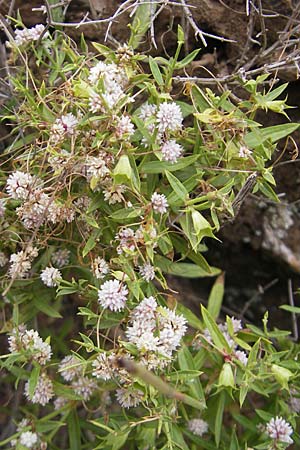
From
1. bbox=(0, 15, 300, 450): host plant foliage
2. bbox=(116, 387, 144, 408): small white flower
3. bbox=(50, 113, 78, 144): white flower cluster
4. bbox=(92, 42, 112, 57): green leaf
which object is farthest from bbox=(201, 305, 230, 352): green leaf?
bbox=(92, 42, 112, 57): green leaf

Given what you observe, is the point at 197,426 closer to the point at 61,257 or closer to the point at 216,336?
the point at 216,336

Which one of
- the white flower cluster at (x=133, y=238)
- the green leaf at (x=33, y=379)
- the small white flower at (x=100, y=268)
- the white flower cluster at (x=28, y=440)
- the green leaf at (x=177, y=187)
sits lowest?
the white flower cluster at (x=28, y=440)

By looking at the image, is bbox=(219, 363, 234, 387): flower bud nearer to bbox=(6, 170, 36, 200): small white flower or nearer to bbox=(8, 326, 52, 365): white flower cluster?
bbox=(8, 326, 52, 365): white flower cluster

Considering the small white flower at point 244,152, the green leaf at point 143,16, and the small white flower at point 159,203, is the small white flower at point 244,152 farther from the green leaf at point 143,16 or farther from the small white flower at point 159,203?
the green leaf at point 143,16

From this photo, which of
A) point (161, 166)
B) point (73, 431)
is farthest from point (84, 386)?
point (161, 166)

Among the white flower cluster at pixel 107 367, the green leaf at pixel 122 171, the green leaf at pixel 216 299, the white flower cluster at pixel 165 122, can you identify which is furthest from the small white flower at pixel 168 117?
the green leaf at pixel 216 299

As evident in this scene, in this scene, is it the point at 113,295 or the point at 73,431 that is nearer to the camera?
the point at 113,295
